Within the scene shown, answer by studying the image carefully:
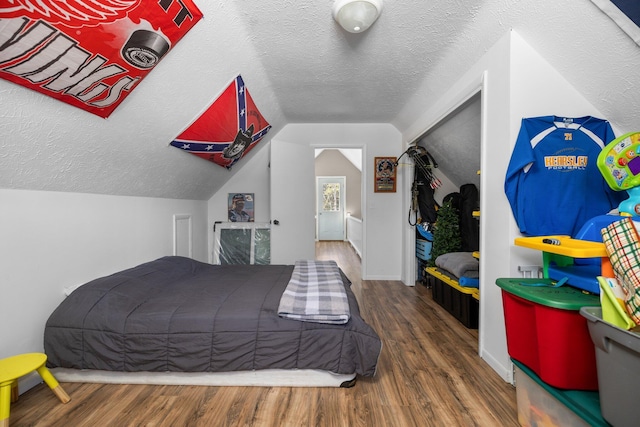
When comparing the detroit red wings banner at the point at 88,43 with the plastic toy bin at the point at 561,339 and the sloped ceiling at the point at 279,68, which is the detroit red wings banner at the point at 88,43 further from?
the plastic toy bin at the point at 561,339

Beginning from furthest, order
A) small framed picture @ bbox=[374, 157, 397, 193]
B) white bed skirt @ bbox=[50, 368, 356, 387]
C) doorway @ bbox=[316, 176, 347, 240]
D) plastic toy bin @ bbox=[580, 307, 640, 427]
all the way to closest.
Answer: doorway @ bbox=[316, 176, 347, 240]
small framed picture @ bbox=[374, 157, 397, 193]
white bed skirt @ bbox=[50, 368, 356, 387]
plastic toy bin @ bbox=[580, 307, 640, 427]

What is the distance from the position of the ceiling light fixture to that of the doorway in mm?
6098

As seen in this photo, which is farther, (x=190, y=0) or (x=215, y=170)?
(x=215, y=170)

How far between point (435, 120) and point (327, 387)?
233 centimetres

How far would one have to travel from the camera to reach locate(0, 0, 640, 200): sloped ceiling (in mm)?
1243

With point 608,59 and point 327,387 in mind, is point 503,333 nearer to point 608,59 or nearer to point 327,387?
point 327,387

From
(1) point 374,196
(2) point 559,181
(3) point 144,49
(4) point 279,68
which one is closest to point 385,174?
(1) point 374,196

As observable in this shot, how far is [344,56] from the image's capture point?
78.0 inches

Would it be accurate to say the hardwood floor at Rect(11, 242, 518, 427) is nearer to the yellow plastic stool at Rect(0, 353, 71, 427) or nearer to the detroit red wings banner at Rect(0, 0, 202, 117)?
the yellow plastic stool at Rect(0, 353, 71, 427)

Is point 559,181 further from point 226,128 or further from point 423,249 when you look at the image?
point 226,128

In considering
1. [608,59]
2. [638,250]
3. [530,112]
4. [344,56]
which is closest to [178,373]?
[638,250]

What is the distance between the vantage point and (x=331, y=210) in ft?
25.3

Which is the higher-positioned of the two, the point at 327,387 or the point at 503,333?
the point at 503,333

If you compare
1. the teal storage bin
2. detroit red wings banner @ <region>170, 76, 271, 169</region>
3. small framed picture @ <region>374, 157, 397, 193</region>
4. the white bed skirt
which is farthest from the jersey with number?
small framed picture @ <region>374, 157, 397, 193</region>
